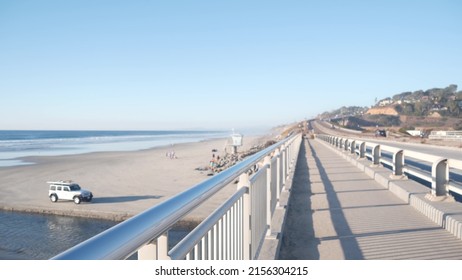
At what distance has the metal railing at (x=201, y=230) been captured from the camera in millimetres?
1141

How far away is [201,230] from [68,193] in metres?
19.9

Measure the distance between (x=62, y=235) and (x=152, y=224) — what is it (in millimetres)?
15539

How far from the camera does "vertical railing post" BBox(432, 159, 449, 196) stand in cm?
627

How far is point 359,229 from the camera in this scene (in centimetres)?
519

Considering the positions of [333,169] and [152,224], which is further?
[333,169]

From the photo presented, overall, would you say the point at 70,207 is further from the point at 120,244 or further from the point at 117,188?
the point at 120,244

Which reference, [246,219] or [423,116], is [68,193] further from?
[423,116]

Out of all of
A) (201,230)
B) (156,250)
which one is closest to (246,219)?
(201,230)

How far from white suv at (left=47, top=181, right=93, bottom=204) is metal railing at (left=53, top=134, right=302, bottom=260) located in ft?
57.4

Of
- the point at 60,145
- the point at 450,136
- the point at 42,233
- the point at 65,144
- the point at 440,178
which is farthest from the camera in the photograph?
the point at 65,144

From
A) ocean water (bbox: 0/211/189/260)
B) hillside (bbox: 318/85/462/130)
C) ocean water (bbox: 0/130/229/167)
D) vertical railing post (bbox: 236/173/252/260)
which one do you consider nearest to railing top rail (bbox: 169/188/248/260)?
vertical railing post (bbox: 236/173/252/260)
